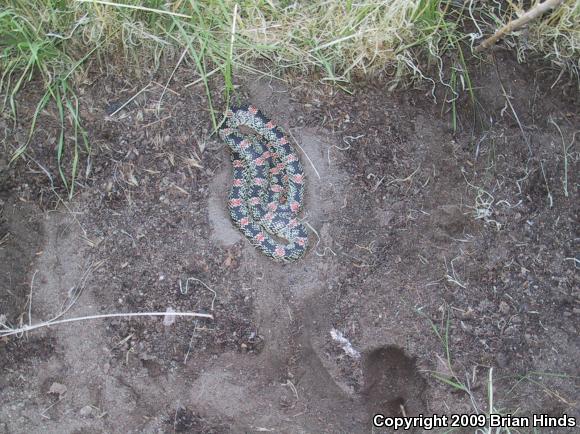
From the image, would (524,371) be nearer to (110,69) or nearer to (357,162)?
(357,162)

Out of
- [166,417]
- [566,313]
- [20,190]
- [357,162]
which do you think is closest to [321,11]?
[357,162]

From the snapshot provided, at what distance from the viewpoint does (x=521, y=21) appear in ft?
10.5

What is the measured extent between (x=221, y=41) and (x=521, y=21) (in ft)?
5.86

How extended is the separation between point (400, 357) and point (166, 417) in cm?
147

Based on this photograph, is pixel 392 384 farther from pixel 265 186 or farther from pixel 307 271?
pixel 265 186

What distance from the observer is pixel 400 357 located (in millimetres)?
3441

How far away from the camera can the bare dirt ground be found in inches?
131

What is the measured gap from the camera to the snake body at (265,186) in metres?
3.60

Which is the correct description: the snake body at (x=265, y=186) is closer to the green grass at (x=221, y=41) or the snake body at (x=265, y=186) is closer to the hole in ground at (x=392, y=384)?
the green grass at (x=221, y=41)

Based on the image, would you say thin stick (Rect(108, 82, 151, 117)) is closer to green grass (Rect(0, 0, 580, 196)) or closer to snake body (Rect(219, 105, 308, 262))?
green grass (Rect(0, 0, 580, 196))

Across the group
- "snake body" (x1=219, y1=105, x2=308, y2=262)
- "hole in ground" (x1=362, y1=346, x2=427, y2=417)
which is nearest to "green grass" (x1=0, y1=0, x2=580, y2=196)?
"snake body" (x1=219, y1=105, x2=308, y2=262)

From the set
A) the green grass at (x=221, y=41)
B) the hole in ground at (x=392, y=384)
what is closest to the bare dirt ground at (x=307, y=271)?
the hole in ground at (x=392, y=384)

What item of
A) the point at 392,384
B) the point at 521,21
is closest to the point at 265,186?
the point at 392,384

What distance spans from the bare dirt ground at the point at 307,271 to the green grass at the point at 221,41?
0.41 feet
